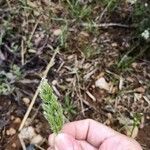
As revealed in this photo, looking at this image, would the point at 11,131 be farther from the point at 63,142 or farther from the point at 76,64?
the point at 63,142

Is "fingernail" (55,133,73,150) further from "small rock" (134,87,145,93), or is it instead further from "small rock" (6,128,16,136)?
"small rock" (134,87,145,93)

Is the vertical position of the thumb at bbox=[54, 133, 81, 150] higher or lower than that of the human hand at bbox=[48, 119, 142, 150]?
higher

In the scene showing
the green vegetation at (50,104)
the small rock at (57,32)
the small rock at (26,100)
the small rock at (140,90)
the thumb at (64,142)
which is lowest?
the small rock at (26,100)

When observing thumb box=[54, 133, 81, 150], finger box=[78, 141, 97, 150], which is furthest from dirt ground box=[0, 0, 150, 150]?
thumb box=[54, 133, 81, 150]

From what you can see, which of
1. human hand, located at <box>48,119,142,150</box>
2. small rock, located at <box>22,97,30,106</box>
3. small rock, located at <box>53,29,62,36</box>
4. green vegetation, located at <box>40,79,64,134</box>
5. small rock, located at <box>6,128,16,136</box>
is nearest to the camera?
green vegetation, located at <box>40,79,64,134</box>

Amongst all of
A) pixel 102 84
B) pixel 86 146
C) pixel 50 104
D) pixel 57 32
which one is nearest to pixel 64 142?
pixel 50 104

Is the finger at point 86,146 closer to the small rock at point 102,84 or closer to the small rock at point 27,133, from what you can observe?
the small rock at point 27,133

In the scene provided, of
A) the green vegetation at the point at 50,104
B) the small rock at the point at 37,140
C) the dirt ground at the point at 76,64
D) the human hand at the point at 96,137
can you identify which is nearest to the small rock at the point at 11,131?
the dirt ground at the point at 76,64

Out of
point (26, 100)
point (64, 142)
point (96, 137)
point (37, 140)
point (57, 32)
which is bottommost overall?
point (37, 140)
